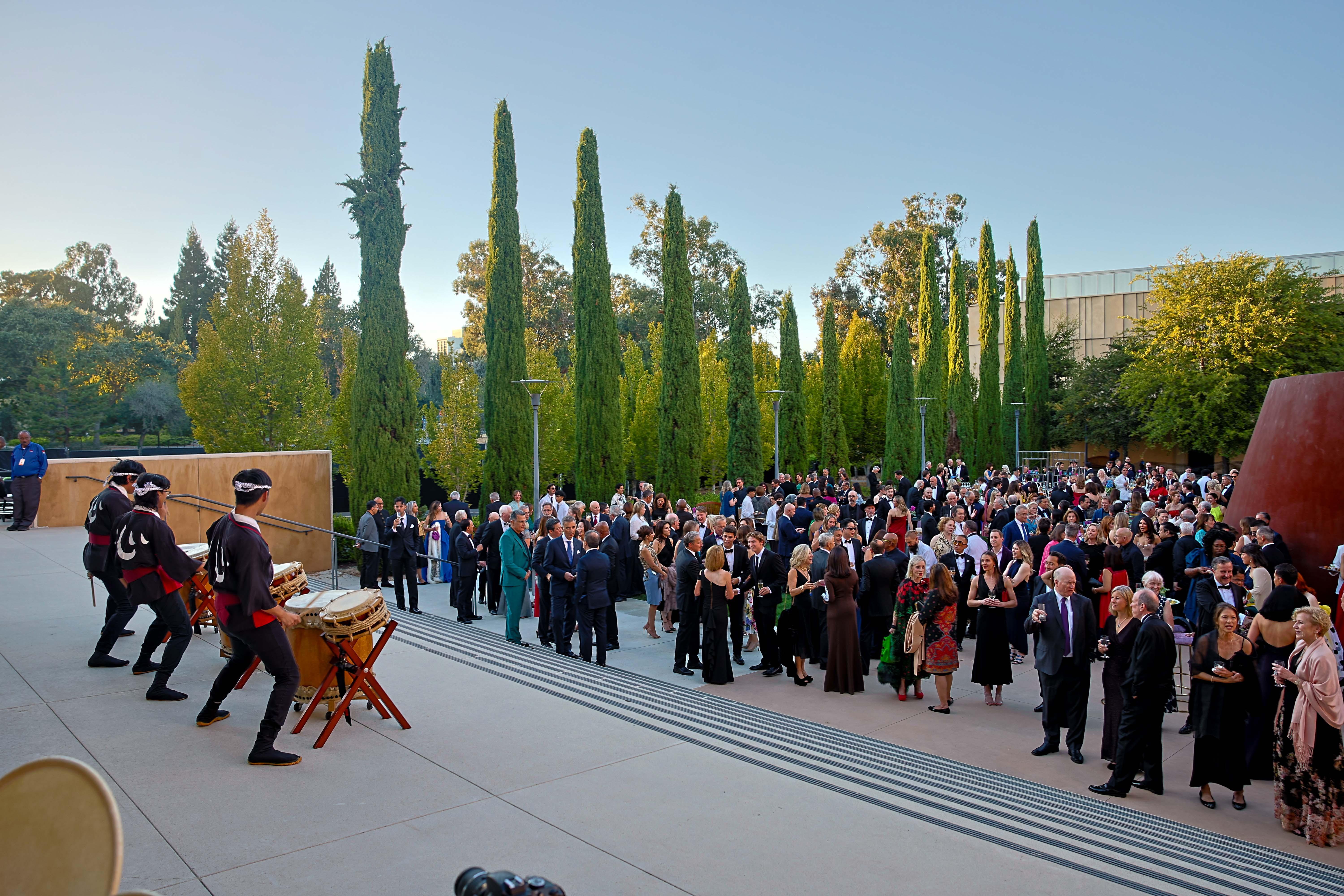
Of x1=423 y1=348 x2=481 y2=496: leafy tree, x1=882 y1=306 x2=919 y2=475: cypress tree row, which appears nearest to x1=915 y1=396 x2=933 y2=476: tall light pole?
x1=882 y1=306 x2=919 y2=475: cypress tree row

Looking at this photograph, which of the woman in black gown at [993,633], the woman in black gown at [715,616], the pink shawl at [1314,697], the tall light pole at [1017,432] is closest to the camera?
the pink shawl at [1314,697]

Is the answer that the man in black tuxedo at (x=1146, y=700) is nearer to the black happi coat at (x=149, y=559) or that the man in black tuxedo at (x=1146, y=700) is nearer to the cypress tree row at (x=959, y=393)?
the black happi coat at (x=149, y=559)

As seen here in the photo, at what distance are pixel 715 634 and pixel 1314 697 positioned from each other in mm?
5549

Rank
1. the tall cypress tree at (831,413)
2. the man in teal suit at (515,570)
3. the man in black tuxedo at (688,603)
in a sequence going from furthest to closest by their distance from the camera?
the tall cypress tree at (831,413)
the man in teal suit at (515,570)
the man in black tuxedo at (688,603)

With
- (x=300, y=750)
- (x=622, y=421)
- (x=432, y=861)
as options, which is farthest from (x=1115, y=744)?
(x=622, y=421)

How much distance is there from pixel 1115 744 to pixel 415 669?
640 cm

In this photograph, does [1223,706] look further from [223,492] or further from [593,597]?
[223,492]

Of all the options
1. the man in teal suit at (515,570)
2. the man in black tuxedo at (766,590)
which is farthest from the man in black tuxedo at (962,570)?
the man in teal suit at (515,570)

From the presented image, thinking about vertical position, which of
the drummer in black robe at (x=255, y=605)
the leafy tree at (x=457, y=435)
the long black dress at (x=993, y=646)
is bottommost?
the long black dress at (x=993, y=646)

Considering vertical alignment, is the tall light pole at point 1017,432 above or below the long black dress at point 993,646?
above

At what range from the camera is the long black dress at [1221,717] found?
6391 millimetres

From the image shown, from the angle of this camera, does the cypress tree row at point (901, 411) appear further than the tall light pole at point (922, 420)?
Yes

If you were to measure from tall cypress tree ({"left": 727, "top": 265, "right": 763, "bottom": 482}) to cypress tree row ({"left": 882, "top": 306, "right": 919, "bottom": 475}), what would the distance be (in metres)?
9.87

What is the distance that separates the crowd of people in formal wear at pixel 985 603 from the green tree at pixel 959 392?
24.8 m
